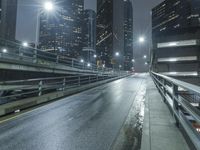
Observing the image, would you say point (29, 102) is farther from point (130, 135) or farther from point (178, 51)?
point (178, 51)

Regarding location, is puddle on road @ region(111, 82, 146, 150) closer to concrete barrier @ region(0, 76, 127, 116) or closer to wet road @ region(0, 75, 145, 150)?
wet road @ region(0, 75, 145, 150)

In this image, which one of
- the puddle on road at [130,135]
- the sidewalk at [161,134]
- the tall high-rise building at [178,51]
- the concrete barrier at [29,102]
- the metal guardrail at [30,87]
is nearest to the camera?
the sidewalk at [161,134]

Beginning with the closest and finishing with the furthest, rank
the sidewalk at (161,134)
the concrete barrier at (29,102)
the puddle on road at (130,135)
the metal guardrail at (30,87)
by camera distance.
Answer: the sidewalk at (161,134) → the puddle on road at (130,135) → the concrete barrier at (29,102) → the metal guardrail at (30,87)

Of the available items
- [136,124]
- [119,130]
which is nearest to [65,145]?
[119,130]

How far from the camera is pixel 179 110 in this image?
5551mm

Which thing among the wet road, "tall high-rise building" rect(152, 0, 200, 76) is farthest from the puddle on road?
"tall high-rise building" rect(152, 0, 200, 76)

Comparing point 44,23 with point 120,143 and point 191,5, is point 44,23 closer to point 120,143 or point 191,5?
point 120,143

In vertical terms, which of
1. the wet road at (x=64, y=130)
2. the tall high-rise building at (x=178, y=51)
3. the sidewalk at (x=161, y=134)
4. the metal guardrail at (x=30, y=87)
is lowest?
the wet road at (x=64, y=130)

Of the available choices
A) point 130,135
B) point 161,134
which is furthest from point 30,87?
point 161,134

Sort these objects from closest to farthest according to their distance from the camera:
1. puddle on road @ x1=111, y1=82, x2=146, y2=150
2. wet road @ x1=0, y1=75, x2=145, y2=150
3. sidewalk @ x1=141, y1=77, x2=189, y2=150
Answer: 1. sidewalk @ x1=141, y1=77, x2=189, y2=150
2. puddle on road @ x1=111, y1=82, x2=146, y2=150
3. wet road @ x1=0, y1=75, x2=145, y2=150

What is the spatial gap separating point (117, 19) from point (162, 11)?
1711 inches

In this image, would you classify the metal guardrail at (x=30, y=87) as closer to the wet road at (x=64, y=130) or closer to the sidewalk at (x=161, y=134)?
the wet road at (x=64, y=130)

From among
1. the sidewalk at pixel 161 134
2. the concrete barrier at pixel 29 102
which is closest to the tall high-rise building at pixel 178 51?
the concrete barrier at pixel 29 102

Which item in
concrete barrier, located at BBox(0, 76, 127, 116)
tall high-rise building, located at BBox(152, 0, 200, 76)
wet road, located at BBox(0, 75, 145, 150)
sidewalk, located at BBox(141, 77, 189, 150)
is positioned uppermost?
tall high-rise building, located at BBox(152, 0, 200, 76)
